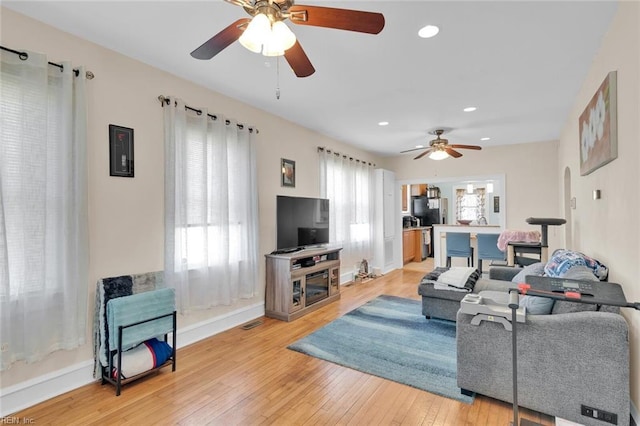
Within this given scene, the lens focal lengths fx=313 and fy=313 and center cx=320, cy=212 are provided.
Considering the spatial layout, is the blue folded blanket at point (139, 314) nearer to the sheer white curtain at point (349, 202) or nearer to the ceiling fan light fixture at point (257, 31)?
the ceiling fan light fixture at point (257, 31)

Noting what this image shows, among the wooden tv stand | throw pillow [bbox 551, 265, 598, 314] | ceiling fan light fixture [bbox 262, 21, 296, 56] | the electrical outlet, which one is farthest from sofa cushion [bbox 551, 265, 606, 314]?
the wooden tv stand

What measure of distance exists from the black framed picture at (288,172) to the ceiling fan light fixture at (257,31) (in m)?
2.86

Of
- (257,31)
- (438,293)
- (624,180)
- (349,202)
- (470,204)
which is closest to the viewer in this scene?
(257,31)

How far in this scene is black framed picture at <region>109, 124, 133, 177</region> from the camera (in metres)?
2.67

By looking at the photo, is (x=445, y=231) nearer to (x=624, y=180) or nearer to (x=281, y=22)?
(x=624, y=180)

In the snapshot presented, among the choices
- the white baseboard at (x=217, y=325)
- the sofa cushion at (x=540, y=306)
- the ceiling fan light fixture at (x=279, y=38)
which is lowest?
the white baseboard at (x=217, y=325)

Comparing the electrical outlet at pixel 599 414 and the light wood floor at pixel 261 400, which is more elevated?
the electrical outlet at pixel 599 414

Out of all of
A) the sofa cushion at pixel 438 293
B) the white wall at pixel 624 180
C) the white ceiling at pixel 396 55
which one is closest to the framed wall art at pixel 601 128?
the white wall at pixel 624 180

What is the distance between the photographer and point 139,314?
253cm

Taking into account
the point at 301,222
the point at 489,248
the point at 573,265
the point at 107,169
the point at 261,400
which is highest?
the point at 107,169

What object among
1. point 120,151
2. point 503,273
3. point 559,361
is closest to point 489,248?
point 503,273

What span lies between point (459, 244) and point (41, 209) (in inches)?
240

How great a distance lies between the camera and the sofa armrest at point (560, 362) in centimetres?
180

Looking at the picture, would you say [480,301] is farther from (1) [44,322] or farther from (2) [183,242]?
(1) [44,322]
